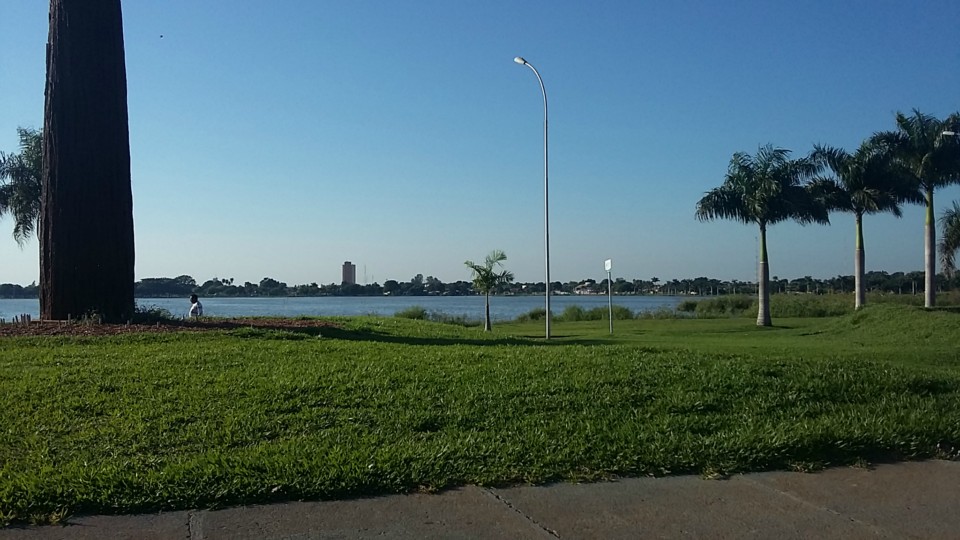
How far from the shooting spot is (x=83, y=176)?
1586 cm

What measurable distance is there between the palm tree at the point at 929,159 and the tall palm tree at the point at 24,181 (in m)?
35.1

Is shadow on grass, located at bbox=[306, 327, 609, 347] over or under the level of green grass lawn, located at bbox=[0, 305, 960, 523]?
over

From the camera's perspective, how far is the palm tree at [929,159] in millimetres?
34188

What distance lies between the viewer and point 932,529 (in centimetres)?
533

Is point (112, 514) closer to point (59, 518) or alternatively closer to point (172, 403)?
point (59, 518)

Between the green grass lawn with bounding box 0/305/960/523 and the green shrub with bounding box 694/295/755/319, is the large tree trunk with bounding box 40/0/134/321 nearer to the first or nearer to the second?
the green grass lawn with bounding box 0/305/960/523

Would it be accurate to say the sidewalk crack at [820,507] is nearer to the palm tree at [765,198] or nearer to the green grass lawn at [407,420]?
the green grass lawn at [407,420]

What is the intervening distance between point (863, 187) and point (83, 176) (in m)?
33.2

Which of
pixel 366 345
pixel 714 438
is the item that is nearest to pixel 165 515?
pixel 714 438

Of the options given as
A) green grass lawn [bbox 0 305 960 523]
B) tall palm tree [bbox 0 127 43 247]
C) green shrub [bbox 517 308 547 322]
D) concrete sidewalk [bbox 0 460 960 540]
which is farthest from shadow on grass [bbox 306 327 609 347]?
green shrub [bbox 517 308 547 322]

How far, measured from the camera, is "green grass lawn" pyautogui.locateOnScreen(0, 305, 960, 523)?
5.84 metres

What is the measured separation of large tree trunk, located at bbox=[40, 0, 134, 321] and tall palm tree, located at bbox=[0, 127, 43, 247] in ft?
57.2

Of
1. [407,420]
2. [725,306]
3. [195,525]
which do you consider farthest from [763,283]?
[195,525]

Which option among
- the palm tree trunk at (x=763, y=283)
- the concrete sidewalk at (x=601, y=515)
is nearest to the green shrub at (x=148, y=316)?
the concrete sidewalk at (x=601, y=515)
